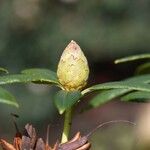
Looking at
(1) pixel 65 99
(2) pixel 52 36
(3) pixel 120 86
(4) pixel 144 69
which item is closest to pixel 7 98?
(1) pixel 65 99

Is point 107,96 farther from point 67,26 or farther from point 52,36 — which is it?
point 67,26

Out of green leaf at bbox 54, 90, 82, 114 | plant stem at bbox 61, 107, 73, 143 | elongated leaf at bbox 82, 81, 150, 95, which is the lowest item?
plant stem at bbox 61, 107, 73, 143

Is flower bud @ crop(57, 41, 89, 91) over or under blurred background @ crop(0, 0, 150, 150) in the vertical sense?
under

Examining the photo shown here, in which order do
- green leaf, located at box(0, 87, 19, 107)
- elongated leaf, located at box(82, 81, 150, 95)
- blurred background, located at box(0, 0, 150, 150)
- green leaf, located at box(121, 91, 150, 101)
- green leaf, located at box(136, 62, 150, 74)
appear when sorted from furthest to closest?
blurred background, located at box(0, 0, 150, 150) → green leaf, located at box(136, 62, 150, 74) → green leaf, located at box(121, 91, 150, 101) → elongated leaf, located at box(82, 81, 150, 95) → green leaf, located at box(0, 87, 19, 107)

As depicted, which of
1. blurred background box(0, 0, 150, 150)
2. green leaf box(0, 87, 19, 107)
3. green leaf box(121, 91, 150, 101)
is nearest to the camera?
green leaf box(0, 87, 19, 107)

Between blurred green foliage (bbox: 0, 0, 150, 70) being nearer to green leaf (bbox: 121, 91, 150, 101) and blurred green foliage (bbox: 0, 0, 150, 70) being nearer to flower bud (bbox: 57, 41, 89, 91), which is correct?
green leaf (bbox: 121, 91, 150, 101)

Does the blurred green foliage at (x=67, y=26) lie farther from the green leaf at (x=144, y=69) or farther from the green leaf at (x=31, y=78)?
the green leaf at (x=31, y=78)

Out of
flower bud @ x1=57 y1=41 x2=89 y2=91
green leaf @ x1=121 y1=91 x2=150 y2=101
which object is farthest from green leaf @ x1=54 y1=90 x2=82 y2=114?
green leaf @ x1=121 y1=91 x2=150 y2=101

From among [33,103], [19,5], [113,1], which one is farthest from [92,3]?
[33,103]
